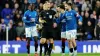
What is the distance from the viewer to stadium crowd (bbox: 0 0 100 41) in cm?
2309

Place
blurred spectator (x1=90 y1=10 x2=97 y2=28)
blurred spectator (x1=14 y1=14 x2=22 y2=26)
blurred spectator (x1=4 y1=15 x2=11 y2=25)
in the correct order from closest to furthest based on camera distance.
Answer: blurred spectator (x1=90 y1=10 x2=97 y2=28)
blurred spectator (x1=14 y1=14 x2=22 y2=26)
blurred spectator (x1=4 y1=15 x2=11 y2=25)

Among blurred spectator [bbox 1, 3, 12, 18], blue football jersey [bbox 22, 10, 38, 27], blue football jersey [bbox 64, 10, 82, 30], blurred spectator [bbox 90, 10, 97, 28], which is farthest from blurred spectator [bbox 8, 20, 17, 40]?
blue football jersey [bbox 64, 10, 82, 30]

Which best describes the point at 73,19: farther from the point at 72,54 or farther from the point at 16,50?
the point at 16,50

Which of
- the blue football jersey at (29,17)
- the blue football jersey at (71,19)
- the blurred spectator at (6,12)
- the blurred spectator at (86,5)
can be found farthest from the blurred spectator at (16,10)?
the blue football jersey at (71,19)

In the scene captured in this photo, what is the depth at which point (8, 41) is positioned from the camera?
22.7 meters

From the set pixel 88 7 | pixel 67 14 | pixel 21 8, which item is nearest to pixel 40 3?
pixel 21 8

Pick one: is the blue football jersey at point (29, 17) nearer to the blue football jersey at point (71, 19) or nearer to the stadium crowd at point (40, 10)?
the blue football jersey at point (71, 19)

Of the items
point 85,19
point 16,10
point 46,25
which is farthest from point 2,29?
point 46,25

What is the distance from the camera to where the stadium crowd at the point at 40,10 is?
2309 cm

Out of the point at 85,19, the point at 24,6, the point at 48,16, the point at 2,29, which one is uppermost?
the point at 24,6

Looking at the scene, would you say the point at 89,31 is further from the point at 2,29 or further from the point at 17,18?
the point at 2,29

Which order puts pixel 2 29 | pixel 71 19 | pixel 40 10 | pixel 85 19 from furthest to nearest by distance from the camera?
pixel 85 19
pixel 40 10
pixel 2 29
pixel 71 19

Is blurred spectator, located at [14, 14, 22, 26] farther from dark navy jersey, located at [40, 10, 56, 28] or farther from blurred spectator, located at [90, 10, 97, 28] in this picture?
dark navy jersey, located at [40, 10, 56, 28]

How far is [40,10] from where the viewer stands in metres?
23.3
